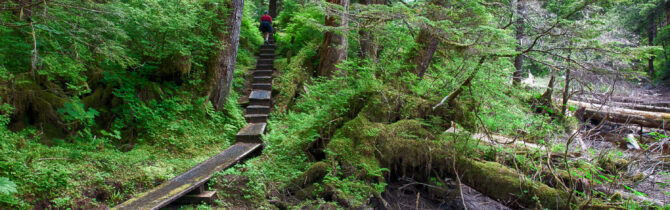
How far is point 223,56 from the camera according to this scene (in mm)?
7996

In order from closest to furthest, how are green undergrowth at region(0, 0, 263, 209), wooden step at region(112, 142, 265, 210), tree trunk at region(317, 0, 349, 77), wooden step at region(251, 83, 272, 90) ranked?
wooden step at region(112, 142, 265, 210) → green undergrowth at region(0, 0, 263, 209) → tree trunk at region(317, 0, 349, 77) → wooden step at region(251, 83, 272, 90)

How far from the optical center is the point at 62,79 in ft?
19.2

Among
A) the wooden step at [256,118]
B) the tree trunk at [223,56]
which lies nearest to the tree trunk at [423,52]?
the wooden step at [256,118]

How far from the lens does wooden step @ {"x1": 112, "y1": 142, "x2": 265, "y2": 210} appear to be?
13.2 feet

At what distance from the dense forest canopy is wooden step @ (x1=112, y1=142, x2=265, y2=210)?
31cm

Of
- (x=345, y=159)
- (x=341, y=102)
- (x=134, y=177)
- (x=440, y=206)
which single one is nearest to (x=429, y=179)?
(x=440, y=206)

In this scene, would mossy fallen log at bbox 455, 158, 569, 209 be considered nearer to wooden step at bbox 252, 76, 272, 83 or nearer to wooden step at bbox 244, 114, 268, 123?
wooden step at bbox 244, 114, 268, 123

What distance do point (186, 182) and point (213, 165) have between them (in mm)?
796

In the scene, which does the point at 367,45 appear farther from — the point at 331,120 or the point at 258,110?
the point at 331,120

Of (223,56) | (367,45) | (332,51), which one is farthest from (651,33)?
(223,56)

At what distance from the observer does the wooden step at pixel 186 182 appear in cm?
402

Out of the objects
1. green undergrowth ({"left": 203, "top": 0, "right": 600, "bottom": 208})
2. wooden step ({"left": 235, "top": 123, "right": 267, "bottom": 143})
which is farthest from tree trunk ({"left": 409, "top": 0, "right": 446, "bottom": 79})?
wooden step ({"left": 235, "top": 123, "right": 267, "bottom": 143})

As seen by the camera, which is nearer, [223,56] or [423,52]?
[423,52]

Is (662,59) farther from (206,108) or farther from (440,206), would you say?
(206,108)
